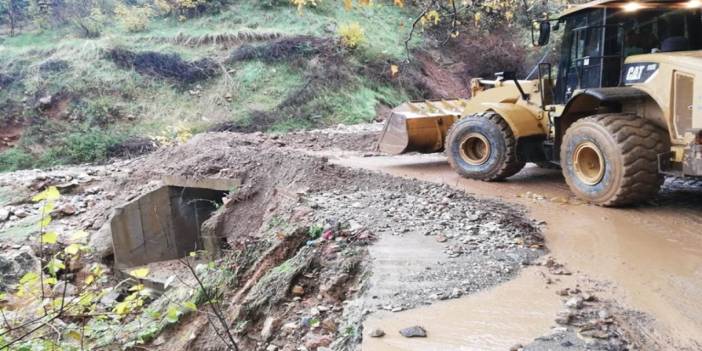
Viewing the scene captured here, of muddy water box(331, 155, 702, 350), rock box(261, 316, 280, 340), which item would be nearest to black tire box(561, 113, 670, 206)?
muddy water box(331, 155, 702, 350)

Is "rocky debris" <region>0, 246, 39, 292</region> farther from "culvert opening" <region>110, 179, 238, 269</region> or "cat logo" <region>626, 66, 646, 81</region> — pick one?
"cat logo" <region>626, 66, 646, 81</region>

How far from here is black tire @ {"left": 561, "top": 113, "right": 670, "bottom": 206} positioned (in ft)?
18.6

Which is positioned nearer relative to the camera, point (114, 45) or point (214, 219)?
point (214, 219)

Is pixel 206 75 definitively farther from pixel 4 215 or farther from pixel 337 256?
pixel 337 256

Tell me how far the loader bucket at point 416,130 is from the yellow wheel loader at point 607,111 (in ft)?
2.44

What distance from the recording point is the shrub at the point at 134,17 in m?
19.8

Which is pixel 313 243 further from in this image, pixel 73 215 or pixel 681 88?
pixel 73 215

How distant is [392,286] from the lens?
13.1ft

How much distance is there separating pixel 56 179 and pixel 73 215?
1.79 metres

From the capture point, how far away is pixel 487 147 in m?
7.67

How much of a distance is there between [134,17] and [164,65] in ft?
10.2

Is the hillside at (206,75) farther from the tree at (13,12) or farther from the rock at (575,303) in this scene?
the rock at (575,303)

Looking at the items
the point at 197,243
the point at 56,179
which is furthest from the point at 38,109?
the point at 197,243

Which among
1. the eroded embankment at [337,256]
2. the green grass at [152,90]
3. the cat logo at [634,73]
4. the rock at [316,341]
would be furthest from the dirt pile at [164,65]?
the rock at [316,341]
